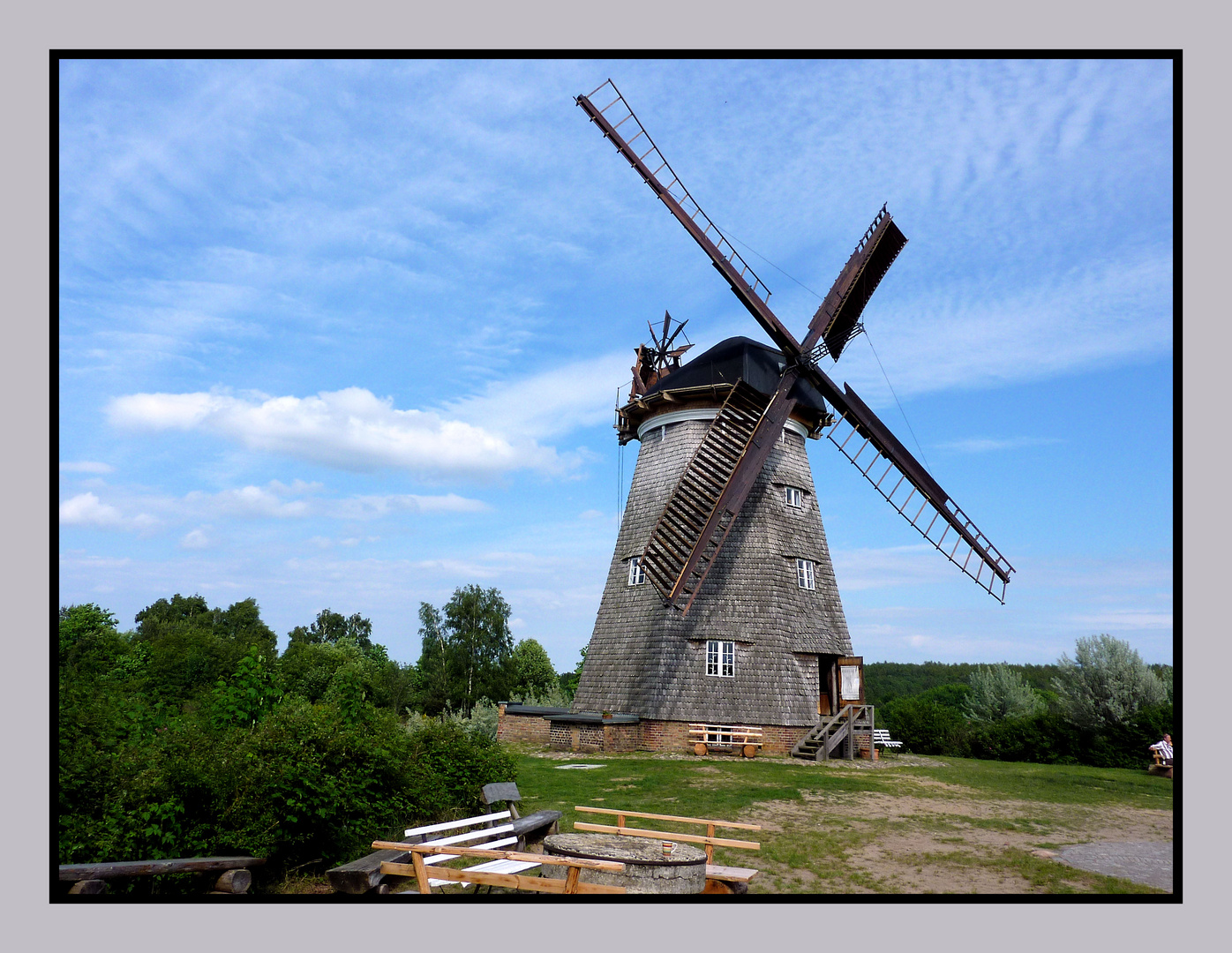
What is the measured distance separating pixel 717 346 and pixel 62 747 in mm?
18224

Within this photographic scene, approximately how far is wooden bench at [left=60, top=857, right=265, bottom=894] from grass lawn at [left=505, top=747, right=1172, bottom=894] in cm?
441

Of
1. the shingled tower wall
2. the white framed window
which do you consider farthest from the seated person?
the white framed window

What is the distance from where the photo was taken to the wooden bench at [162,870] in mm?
5363

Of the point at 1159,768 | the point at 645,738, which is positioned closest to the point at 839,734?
the point at 645,738

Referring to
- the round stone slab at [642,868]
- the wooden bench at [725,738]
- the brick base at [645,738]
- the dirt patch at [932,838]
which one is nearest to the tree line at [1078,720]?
the brick base at [645,738]

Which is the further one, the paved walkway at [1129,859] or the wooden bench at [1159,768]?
the wooden bench at [1159,768]

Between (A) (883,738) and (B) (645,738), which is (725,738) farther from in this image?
(A) (883,738)

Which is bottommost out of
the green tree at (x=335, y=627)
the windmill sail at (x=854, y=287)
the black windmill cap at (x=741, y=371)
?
the green tree at (x=335, y=627)

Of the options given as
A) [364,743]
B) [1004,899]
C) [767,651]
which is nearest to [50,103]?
[364,743]

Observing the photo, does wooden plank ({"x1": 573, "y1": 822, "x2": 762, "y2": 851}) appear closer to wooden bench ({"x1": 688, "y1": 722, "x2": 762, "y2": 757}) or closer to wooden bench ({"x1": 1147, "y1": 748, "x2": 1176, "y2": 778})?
wooden bench ({"x1": 688, "y1": 722, "x2": 762, "y2": 757})

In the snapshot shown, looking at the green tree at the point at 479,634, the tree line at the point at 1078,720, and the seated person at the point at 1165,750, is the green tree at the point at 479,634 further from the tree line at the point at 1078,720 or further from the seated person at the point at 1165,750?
the seated person at the point at 1165,750

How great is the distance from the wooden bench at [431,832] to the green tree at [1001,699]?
20598mm

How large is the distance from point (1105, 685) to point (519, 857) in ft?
63.9

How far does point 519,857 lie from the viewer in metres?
5.64
